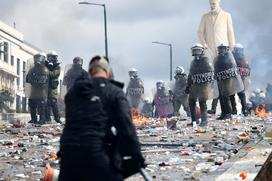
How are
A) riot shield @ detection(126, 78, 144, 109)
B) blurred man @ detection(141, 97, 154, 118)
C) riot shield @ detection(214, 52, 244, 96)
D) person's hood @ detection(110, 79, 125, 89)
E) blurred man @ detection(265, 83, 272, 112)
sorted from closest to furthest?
person's hood @ detection(110, 79, 125, 89)
riot shield @ detection(214, 52, 244, 96)
riot shield @ detection(126, 78, 144, 109)
blurred man @ detection(141, 97, 154, 118)
blurred man @ detection(265, 83, 272, 112)

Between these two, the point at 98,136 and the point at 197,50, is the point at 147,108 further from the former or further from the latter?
the point at 98,136

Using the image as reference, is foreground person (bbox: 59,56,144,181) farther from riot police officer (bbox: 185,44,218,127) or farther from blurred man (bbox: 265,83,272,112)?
blurred man (bbox: 265,83,272,112)

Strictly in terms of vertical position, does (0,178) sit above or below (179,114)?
below

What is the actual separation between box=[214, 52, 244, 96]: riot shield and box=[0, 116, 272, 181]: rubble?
1.69 m

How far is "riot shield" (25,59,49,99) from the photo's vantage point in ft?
72.2

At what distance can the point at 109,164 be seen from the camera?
5027 millimetres

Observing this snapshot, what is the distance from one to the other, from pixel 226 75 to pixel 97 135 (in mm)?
15143

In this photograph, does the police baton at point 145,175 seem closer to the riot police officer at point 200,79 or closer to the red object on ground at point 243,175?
the red object on ground at point 243,175

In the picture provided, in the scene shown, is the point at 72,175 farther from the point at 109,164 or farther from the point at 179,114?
the point at 179,114

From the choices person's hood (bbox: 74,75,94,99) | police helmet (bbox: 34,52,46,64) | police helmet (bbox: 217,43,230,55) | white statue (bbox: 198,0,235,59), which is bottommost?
person's hood (bbox: 74,75,94,99)

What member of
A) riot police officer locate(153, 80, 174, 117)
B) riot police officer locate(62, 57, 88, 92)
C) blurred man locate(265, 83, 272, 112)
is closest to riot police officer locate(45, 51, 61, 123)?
riot police officer locate(62, 57, 88, 92)

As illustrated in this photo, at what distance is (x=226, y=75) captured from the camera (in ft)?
65.3

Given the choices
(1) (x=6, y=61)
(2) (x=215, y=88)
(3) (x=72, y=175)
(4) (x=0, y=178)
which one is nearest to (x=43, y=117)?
(2) (x=215, y=88)

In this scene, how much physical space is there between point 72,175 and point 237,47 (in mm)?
19823
